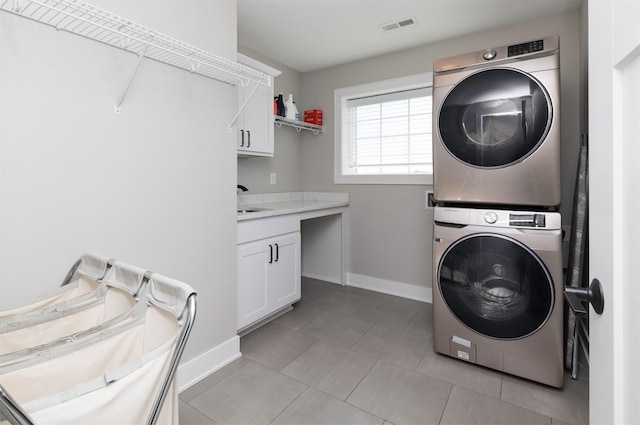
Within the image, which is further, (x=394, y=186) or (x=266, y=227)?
(x=394, y=186)

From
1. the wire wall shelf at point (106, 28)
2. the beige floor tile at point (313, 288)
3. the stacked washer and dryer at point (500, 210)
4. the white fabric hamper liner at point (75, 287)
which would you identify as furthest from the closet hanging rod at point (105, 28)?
the beige floor tile at point (313, 288)

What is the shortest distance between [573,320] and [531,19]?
7.08 ft

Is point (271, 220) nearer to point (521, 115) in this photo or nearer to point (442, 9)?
point (521, 115)

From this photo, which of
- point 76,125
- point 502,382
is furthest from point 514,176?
point 76,125

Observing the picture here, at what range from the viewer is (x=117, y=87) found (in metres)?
1.44

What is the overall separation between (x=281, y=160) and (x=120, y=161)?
208cm

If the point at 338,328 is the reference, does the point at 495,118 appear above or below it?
above

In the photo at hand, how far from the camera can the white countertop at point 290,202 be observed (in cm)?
267

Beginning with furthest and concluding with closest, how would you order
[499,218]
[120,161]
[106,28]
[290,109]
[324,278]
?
[324,278]
[290,109]
[499,218]
[120,161]
[106,28]

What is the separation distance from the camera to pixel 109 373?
2.14 ft

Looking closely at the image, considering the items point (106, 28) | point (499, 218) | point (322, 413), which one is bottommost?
point (322, 413)

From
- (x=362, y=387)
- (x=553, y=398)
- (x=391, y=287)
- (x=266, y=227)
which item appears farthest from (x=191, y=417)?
(x=391, y=287)

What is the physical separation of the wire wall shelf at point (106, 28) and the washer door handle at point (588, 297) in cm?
149

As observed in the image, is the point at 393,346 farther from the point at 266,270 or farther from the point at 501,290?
the point at 266,270
